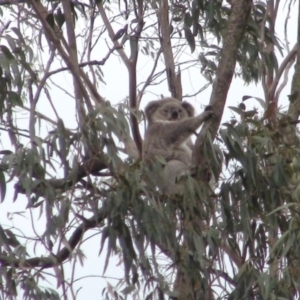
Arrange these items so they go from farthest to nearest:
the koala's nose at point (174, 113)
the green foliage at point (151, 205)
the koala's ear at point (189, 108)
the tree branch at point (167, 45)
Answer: the tree branch at point (167, 45)
the koala's ear at point (189, 108)
the koala's nose at point (174, 113)
the green foliage at point (151, 205)

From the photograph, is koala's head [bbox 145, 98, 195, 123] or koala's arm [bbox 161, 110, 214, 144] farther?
koala's head [bbox 145, 98, 195, 123]

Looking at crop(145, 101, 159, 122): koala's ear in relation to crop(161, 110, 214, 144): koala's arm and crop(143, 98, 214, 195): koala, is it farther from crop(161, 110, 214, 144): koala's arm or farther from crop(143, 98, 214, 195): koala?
crop(161, 110, 214, 144): koala's arm

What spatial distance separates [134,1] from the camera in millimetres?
6098

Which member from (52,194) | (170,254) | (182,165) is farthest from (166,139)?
(52,194)

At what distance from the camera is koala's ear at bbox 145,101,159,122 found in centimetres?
607

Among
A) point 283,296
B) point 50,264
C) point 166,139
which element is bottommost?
point 283,296

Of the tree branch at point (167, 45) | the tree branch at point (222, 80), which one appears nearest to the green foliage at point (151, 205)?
the tree branch at point (222, 80)

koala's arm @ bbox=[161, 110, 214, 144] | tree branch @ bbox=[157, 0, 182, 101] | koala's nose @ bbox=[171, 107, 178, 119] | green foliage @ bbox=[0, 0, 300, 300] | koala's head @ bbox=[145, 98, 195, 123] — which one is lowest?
green foliage @ bbox=[0, 0, 300, 300]

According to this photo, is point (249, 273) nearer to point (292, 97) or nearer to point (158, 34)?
point (292, 97)

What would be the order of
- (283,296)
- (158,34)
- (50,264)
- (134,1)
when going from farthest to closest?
1. (158,34)
2. (134,1)
3. (50,264)
4. (283,296)

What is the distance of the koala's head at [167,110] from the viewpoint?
5.93 meters

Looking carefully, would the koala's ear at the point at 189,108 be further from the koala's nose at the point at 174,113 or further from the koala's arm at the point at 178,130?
the koala's arm at the point at 178,130

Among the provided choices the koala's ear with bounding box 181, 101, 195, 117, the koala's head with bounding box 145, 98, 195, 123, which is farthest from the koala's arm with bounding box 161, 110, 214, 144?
the koala's ear with bounding box 181, 101, 195, 117

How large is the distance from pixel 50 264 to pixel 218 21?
2165 mm
